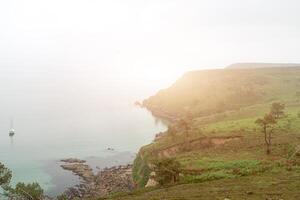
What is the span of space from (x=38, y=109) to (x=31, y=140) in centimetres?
7380

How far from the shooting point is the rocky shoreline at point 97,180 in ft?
241

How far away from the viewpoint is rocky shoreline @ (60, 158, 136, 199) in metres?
73.4

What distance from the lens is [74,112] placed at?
18900cm

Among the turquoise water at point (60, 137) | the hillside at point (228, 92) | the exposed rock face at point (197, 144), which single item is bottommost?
the turquoise water at point (60, 137)

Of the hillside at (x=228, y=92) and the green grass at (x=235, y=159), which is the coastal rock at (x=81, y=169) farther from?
the hillside at (x=228, y=92)

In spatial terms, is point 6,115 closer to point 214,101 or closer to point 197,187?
point 214,101

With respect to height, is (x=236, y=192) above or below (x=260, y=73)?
below

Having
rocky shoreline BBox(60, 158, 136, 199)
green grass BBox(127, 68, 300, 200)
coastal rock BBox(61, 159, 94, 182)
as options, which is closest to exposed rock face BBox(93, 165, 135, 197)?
rocky shoreline BBox(60, 158, 136, 199)

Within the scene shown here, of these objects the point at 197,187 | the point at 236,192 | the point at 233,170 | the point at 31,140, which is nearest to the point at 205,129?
the point at 233,170

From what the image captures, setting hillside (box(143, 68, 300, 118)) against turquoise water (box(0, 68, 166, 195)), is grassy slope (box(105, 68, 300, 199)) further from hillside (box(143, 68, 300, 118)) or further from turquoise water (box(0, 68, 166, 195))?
turquoise water (box(0, 68, 166, 195))

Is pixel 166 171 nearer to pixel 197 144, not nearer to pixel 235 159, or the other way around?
pixel 235 159

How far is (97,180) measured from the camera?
8244cm

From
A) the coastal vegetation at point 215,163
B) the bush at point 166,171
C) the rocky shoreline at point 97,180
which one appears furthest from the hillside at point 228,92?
the bush at point 166,171

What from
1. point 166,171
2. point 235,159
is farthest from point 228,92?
point 166,171
